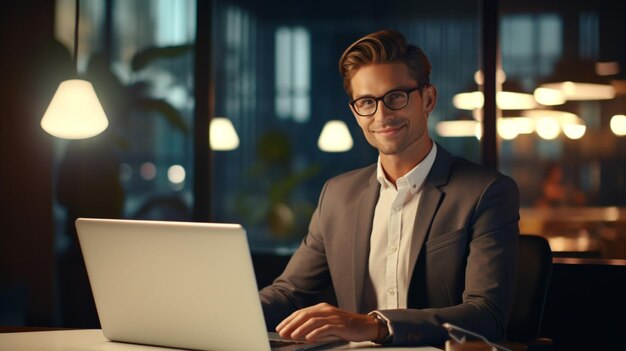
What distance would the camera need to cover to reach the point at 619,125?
420 cm

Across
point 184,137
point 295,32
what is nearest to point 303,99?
point 295,32

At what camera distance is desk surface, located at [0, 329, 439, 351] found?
1.81 meters

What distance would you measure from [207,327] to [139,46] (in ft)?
12.2

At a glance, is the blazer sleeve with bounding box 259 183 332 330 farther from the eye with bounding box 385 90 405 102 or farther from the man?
the eye with bounding box 385 90 405 102

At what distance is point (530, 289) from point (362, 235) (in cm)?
58

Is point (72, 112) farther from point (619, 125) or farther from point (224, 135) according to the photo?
point (619, 125)

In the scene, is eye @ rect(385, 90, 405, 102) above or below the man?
above

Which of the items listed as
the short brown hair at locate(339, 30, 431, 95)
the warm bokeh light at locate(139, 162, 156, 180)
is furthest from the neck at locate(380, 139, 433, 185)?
the warm bokeh light at locate(139, 162, 156, 180)

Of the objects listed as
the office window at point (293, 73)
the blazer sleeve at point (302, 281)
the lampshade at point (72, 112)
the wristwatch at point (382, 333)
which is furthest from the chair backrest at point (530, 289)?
the office window at point (293, 73)

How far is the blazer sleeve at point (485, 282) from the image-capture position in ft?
6.08

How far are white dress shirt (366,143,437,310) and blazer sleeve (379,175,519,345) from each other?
131 millimetres

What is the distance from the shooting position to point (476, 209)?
2.34 meters

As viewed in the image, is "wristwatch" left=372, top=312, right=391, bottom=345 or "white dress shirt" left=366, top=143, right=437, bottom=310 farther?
"white dress shirt" left=366, top=143, right=437, bottom=310

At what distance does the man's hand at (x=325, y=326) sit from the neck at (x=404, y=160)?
2.71 ft
